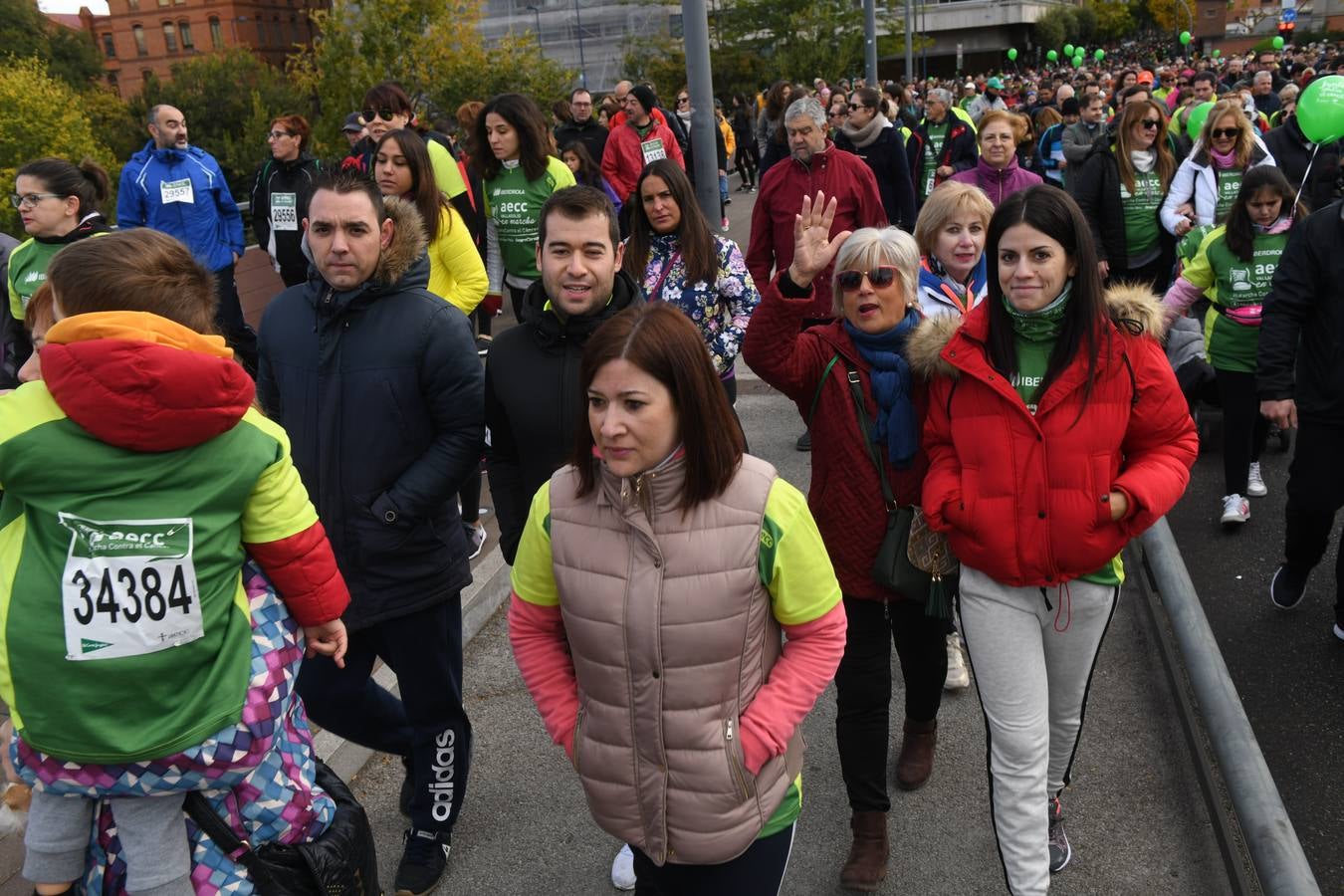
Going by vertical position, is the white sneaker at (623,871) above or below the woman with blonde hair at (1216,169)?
below

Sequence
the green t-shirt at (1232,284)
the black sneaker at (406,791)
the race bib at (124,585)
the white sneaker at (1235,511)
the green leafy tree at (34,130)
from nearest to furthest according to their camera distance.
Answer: the race bib at (124,585) < the black sneaker at (406,791) < the green t-shirt at (1232,284) < the white sneaker at (1235,511) < the green leafy tree at (34,130)

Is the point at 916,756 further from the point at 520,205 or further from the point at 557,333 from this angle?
the point at 520,205

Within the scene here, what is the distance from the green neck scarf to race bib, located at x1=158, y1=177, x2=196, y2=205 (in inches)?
282

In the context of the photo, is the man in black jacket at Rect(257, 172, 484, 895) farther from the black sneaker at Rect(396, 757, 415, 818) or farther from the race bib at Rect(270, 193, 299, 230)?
the race bib at Rect(270, 193, 299, 230)

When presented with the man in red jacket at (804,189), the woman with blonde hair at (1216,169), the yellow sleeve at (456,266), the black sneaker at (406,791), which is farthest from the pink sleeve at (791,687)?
the woman with blonde hair at (1216,169)

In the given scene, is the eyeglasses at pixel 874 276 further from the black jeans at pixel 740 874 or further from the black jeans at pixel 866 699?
the black jeans at pixel 740 874

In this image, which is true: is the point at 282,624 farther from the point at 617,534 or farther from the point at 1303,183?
the point at 1303,183

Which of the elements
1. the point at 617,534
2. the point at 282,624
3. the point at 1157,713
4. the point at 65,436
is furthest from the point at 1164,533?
the point at 65,436

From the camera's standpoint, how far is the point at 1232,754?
342 cm

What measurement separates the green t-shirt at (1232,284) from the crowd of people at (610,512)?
1.22 meters

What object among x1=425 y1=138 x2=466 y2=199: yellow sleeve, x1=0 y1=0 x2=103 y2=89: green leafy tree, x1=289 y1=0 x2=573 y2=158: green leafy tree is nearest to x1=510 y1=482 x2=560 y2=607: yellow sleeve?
x1=425 y1=138 x2=466 y2=199: yellow sleeve

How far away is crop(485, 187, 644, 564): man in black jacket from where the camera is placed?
3.07 meters

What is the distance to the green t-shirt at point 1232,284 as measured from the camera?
564 cm

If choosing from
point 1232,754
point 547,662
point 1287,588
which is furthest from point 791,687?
point 1287,588
